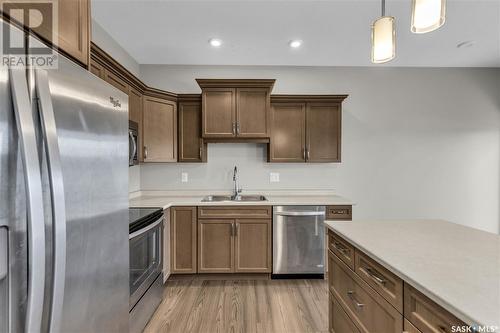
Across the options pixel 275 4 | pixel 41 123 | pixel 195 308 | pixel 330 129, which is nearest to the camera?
pixel 41 123

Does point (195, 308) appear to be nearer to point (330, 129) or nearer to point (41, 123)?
point (41, 123)

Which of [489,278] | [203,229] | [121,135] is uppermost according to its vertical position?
[121,135]

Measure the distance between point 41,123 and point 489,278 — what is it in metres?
1.66

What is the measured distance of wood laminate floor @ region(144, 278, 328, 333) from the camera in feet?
7.14

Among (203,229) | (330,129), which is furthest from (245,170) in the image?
(330,129)

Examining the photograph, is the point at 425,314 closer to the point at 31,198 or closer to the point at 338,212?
the point at 31,198

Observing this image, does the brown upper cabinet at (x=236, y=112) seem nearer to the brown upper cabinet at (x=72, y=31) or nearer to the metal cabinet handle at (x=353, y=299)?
the brown upper cabinet at (x=72, y=31)

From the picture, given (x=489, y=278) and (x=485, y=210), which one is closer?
(x=489, y=278)

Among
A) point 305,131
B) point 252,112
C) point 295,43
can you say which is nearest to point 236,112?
point 252,112

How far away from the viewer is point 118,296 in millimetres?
1267

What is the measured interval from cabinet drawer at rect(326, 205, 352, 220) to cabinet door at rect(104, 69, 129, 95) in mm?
2538

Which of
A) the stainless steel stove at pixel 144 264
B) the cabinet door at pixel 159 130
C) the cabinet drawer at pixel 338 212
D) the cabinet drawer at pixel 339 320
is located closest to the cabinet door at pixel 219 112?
the cabinet door at pixel 159 130

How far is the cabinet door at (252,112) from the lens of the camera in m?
3.19

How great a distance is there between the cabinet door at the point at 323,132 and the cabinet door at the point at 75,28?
8.68 feet
